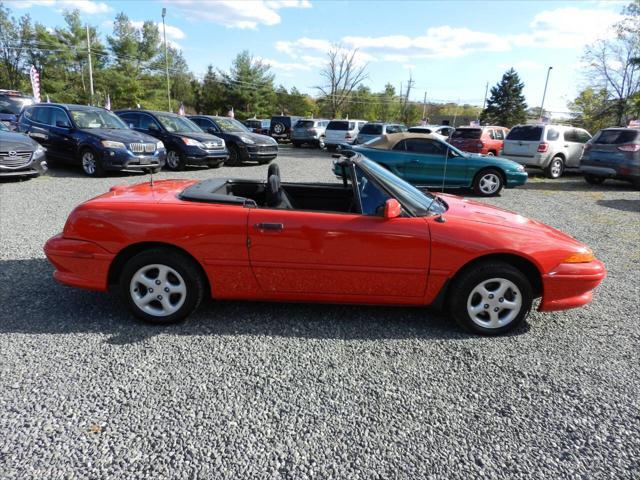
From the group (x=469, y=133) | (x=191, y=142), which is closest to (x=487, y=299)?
(x=191, y=142)

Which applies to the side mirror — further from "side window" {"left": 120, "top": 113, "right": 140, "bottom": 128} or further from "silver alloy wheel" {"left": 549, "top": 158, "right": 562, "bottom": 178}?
"silver alloy wheel" {"left": 549, "top": 158, "right": 562, "bottom": 178}

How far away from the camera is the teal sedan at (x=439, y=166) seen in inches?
389

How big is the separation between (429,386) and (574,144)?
46.8 ft

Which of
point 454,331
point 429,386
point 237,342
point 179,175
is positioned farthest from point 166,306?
point 179,175

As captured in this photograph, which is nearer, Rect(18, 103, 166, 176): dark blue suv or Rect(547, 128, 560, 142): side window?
Rect(18, 103, 166, 176): dark blue suv

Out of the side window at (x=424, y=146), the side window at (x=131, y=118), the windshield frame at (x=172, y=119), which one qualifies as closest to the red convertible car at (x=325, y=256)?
the side window at (x=424, y=146)

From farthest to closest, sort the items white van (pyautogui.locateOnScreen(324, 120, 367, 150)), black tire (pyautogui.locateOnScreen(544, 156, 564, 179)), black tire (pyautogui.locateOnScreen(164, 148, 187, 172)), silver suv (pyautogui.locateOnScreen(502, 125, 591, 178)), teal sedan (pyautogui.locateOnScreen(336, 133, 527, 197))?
white van (pyautogui.locateOnScreen(324, 120, 367, 150)), black tire (pyautogui.locateOnScreen(544, 156, 564, 179)), silver suv (pyautogui.locateOnScreen(502, 125, 591, 178)), black tire (pyautogui.locateOnScreen(164, 148, 187, 172)), teal sedan (pyautogui.locateOnScreen(336, 133, 527, 197))

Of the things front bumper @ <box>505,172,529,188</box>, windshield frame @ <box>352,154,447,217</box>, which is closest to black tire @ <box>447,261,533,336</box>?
windshield frame @ <box>352,154,447,217</box>

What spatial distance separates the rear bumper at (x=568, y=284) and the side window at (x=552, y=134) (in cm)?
1167

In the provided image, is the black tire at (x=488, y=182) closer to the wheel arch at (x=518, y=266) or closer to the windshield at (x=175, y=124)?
the wheel arch at (x=518, y=266)

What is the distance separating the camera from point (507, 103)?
191ft

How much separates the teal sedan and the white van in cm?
1114

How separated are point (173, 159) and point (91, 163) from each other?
8.31 ft

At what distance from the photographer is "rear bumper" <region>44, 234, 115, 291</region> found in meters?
3.23
